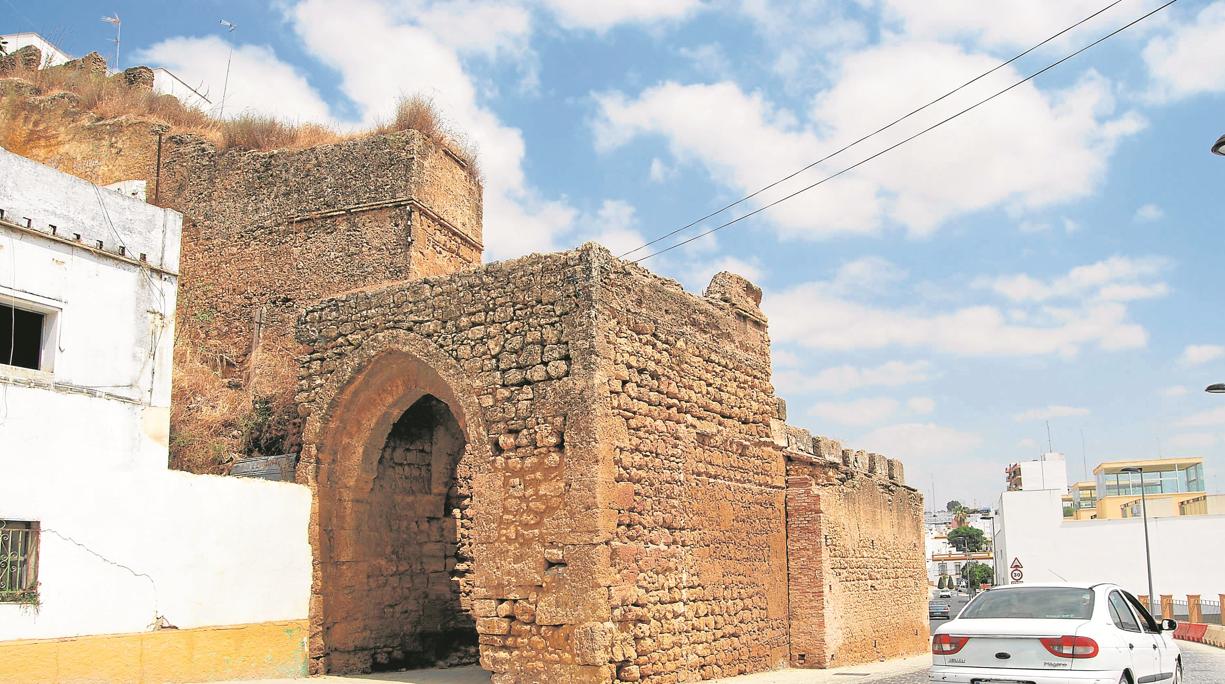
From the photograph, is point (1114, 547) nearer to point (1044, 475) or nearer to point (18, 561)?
point (1044, 475)

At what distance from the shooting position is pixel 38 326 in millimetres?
9484

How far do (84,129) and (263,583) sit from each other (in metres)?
11.1

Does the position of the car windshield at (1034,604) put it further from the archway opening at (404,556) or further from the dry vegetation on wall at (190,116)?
the dry vegetation on wall at (190,116)

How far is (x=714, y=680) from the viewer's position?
1096 cm

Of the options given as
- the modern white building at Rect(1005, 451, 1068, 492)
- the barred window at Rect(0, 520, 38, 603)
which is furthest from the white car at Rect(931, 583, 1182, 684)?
the modern white building at Rect(1005, 451, 1068, 492)

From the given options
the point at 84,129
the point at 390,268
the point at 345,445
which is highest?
the point at 84,129

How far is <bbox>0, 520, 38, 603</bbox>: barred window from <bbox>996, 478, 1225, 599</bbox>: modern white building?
40.0 meters

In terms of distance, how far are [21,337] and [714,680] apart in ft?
24.7

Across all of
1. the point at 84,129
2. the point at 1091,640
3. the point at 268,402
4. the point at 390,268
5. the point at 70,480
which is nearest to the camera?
the point at 1091,640

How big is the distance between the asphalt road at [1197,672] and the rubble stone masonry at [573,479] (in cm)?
137

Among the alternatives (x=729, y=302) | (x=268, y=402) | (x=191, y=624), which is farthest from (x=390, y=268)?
(x=191, y=624)

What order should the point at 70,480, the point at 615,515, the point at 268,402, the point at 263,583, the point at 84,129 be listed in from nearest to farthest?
the point at 70,480 < the point at 615,515 < the point at 263,583 < the point at 268,402 < the point at 84,129

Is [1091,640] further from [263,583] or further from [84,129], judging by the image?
[84,129]

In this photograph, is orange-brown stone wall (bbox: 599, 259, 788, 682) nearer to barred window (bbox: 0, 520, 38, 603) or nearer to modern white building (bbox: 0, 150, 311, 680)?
modern white building (bbox: 0, 150, 311, 680)
